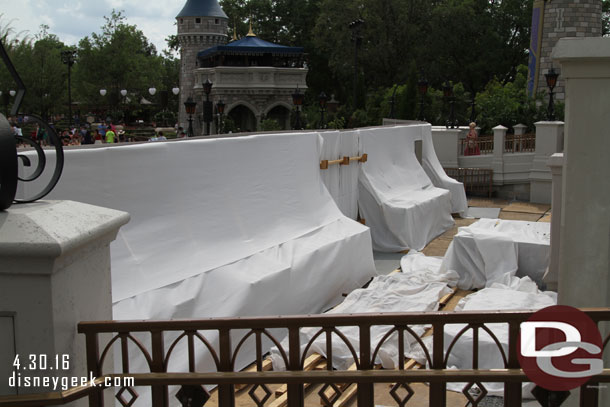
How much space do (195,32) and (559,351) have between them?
60843mm

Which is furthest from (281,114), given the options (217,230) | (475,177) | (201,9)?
(217,230)

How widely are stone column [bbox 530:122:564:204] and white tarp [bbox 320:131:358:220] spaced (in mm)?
9026

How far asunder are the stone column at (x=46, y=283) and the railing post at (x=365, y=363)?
1275mm

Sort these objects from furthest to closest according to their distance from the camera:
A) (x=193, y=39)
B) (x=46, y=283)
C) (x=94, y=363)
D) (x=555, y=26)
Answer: (x=193, y=39), (x=555, y=26), (x=94, y=363), (x=46, y=283)

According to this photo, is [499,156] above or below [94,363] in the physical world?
above


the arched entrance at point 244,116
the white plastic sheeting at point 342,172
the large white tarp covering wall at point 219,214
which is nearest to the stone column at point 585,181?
the large white tarp covering wall at point 219,214

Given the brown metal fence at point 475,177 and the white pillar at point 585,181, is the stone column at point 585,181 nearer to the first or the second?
the white pillar at point 585,181

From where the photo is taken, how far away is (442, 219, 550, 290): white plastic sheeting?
10.2m

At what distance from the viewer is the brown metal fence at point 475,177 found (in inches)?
831

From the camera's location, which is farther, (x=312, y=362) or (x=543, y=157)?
(x=543, y=157)

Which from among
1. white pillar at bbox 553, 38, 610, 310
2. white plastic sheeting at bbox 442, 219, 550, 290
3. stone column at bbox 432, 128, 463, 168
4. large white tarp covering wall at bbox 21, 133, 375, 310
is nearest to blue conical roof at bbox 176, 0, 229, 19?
stone column at bbox 432, 128, 463, 168

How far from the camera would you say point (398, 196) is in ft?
46.3

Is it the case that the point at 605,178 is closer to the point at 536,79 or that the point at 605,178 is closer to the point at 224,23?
the point at 536,79

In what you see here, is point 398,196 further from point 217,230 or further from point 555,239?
point 217,230
